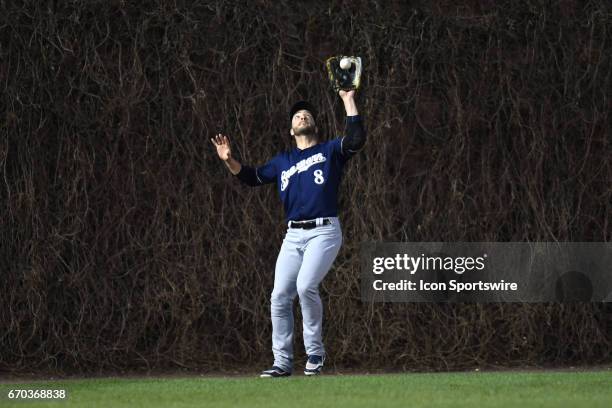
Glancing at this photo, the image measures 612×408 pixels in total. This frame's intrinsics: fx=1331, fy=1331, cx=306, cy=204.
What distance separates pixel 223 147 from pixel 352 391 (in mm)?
1976

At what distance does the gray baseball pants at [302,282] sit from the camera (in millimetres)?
9117

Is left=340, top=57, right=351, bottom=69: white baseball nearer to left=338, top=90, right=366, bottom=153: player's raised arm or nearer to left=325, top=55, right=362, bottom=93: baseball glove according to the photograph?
left=325, top=55, right=362, bottom=93: baseball glove

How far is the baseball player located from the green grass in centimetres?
30

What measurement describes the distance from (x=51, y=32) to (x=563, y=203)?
4121 mm

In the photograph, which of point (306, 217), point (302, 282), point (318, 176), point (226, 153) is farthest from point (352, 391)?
point (226, 153)

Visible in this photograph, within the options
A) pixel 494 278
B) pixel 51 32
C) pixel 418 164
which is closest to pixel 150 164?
pixel 51 32

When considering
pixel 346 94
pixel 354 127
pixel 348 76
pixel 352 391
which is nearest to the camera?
pixel 352 391

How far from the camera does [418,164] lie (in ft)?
33.3

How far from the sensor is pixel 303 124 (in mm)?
9477

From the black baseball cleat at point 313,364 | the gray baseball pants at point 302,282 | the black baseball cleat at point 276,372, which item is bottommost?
the black baseball cleat at point 276,372

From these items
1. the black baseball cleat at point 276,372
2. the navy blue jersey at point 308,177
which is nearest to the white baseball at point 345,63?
the navy blue jersey at point 308,177

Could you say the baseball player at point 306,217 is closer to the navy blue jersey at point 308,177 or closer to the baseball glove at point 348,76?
the navy blue jersey at point 308,177

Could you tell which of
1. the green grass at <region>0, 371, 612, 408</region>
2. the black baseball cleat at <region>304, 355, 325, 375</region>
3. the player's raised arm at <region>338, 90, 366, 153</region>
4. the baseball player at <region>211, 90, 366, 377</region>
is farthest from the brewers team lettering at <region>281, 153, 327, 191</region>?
the green grass at <region>0, 371, 612, 408</region>

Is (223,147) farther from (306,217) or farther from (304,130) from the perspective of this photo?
(306,217)
